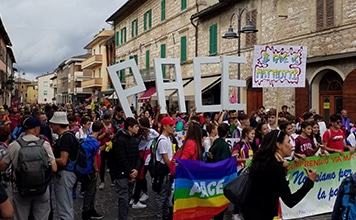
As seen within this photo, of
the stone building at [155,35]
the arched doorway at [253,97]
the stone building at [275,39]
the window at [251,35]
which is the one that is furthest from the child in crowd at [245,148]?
the stone building at [155,35]

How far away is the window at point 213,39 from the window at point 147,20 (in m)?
11.5

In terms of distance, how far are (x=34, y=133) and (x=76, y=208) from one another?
10.5 feet

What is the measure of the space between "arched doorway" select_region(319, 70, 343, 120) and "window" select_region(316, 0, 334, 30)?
1764 millimetres

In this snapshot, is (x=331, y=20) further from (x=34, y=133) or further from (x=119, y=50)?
(x=119, y=50)

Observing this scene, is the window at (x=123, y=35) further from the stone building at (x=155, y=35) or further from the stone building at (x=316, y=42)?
the stone building at (x=316, y=42)

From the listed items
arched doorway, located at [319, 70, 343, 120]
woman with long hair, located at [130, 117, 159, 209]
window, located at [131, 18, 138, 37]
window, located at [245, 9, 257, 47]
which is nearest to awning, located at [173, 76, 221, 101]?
window, located at [245, 9, 257, 47]

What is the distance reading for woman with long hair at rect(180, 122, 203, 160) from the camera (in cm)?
609

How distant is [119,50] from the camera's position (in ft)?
148

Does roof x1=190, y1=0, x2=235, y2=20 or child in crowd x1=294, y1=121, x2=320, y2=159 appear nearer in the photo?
child in crowd x1=294, y1=121, x2=320, y2=159

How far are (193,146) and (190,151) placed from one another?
95mm

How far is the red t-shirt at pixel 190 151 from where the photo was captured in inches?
239

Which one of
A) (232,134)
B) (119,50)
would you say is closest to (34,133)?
(232,134)

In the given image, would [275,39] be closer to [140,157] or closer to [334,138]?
[334,138]

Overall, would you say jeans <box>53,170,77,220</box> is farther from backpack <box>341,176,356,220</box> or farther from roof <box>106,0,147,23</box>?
roof <box>106,0,147,23</box>
